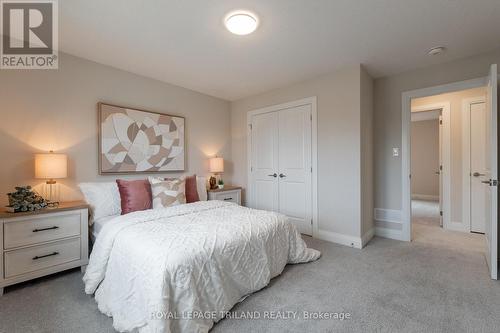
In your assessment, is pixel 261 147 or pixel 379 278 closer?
pixel 379 278

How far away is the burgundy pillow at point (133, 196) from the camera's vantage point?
2.56 metres

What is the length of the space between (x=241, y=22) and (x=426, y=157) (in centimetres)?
737

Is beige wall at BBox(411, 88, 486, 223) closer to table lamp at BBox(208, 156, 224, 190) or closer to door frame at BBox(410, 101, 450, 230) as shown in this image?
door frame at BBox(410, 101, 450, 230)

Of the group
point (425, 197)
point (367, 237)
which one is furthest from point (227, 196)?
point (425, 197)

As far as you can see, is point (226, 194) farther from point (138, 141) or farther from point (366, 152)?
point (366, 152)

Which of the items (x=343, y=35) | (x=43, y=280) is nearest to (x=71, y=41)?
(x=43, y=280)

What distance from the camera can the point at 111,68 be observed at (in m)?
3.04

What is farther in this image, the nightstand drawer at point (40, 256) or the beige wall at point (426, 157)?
the beige wall at point (426, 157)

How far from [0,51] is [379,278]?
14.6ft

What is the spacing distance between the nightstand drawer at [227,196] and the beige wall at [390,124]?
90.7 inches

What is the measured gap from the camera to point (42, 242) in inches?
85.4

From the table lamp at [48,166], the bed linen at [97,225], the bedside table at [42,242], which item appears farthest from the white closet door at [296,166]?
the table lamp at [48,166]

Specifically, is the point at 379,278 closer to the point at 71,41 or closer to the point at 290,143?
the point at 290,143

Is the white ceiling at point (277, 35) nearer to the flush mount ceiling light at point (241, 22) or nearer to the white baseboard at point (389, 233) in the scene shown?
the flush mount ceiling light at point (241, 22)
